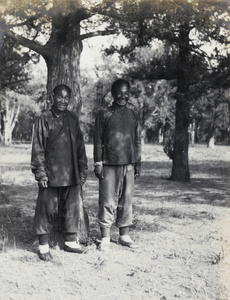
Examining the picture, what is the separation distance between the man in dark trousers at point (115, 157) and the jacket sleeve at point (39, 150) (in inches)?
28.2

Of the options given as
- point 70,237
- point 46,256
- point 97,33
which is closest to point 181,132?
point 97,33

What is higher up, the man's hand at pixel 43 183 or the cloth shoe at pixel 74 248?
the man's hand at pixel 43 183

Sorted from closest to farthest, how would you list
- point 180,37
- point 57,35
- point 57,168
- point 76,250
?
point 57,168 < point 76,250 < point 57,35 < point 180,37

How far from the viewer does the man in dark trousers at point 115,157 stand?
4.79 meters

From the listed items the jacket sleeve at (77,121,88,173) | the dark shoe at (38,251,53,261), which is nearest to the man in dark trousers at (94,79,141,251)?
the jacket sleeve at (77,121,88,173)

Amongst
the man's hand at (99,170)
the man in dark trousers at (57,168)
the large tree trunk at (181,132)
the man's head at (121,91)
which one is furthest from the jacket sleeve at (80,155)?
the large tree trunk at (181,132)

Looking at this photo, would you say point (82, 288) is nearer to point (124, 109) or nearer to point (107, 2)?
point (124, 109)

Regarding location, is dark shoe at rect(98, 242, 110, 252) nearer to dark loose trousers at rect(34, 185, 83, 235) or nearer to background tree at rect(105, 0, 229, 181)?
dark loose trousers at rect(34, 185, 83, 235)

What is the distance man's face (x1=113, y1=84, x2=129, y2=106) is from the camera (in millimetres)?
4772

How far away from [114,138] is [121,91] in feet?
2.04

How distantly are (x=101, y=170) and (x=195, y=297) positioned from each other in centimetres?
199

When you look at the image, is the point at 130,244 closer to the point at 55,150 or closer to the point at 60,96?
the point at 55,150

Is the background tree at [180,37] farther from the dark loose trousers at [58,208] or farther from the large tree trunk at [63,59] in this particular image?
the dark loose trousers at [58,208]

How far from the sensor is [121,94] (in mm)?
4785
